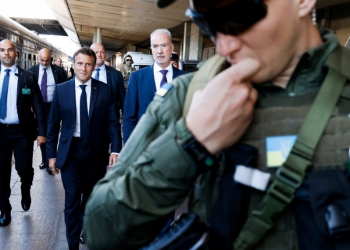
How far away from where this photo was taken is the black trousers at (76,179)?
4255 millimetres

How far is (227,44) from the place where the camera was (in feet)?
3.59

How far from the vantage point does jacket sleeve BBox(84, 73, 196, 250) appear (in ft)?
3.48

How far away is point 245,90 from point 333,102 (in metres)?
0.27

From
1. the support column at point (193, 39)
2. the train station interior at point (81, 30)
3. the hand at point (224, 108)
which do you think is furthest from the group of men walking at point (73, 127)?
the support column at point (193, 39)

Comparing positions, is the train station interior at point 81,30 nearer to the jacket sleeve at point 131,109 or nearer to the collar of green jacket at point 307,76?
the collar of green jacket at point 307,76

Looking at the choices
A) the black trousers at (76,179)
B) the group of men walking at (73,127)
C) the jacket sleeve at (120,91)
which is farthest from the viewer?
the jacket sleeve at (120,91)

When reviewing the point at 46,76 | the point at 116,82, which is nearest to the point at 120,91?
the point at 116,82

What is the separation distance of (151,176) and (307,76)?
54cm

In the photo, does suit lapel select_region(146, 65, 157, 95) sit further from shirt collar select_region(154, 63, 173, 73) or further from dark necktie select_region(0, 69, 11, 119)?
dark necktie select_region(0, 69, 11, 119)

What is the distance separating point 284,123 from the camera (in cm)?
113

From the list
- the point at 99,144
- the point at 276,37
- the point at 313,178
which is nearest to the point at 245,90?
the point at 276,37

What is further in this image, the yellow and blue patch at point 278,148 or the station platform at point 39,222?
the station platform at point 39,222

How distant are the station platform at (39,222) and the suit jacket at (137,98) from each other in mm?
1483

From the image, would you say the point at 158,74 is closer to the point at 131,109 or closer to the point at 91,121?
the point at 131,109
